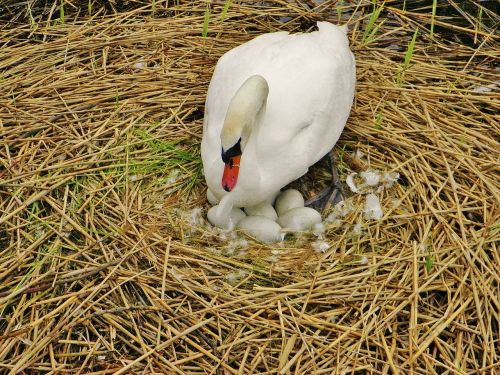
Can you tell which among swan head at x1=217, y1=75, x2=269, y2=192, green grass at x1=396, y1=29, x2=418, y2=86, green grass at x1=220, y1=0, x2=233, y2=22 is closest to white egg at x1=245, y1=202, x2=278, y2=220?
swan head at x1=217, y1=75, x2=269, y2=192

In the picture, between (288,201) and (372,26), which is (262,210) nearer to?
(288,201)

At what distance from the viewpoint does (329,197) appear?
14.0 ft

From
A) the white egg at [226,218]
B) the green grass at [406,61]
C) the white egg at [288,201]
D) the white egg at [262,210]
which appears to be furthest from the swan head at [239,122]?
the green grass at [406,61]

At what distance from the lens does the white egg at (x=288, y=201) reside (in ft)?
13.6

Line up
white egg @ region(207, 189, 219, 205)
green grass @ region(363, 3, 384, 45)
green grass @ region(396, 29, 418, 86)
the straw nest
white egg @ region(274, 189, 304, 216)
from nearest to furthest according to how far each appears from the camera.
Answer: the straw nest < white egg @ region(207, 189, 219, 205) < white egg @ region(274, 189, 304, 216) < green grass @ region(396, 29, 418, 86) < green grass @ region(363, 3, 384, 45)

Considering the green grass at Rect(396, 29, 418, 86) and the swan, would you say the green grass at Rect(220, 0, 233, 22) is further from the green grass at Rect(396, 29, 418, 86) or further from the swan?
the green grass at Rect(396, 29, 418, 86)

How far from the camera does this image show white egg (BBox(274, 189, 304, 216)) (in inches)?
163

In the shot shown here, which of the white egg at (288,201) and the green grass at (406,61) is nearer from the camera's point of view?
the white egg at (288,201)

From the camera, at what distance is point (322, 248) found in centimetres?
384

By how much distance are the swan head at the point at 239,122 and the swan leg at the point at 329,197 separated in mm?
719

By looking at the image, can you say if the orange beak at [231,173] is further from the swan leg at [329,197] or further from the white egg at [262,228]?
the swan leg at [329,197]

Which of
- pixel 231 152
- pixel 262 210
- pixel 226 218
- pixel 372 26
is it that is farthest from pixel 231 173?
pixel 372 26

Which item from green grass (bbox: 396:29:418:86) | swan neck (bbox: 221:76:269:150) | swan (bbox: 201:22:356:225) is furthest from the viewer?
green grass (bbox: 396:29:418:86)

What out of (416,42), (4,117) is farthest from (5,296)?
(416,42)
